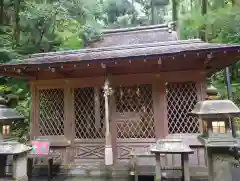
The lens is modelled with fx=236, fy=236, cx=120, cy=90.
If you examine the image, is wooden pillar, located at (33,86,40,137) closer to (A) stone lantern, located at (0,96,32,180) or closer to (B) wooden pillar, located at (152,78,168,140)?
(A) stone lantern, located at (0,96,32,180)

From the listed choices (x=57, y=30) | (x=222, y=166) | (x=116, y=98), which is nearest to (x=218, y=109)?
(x=222, y=166)

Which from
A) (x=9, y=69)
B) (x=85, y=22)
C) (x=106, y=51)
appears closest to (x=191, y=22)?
(x=85, y=22)

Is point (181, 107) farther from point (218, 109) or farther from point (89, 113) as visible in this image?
point (89, 113)

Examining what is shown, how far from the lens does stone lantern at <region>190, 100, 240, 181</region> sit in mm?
4316

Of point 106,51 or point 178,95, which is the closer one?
point 178,95

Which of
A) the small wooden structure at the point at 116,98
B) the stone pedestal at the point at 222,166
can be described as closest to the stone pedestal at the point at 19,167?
the small wooden structure at the point at 116,98

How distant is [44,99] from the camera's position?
7.24 meters

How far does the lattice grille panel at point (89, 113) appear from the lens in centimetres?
692

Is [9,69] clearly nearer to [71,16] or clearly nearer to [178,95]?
[178,95]

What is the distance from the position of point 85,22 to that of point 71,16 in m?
0.74

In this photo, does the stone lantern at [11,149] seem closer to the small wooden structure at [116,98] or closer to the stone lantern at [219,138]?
the small wooden structure at [116,98]

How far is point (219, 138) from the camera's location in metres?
4.34

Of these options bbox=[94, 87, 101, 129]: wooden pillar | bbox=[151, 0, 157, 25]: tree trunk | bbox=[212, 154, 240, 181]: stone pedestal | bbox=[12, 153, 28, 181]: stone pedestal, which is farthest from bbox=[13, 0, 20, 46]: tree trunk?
bbox=[151, 0, 157, 25]: tree trunk

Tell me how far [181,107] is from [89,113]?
266 centimetres
